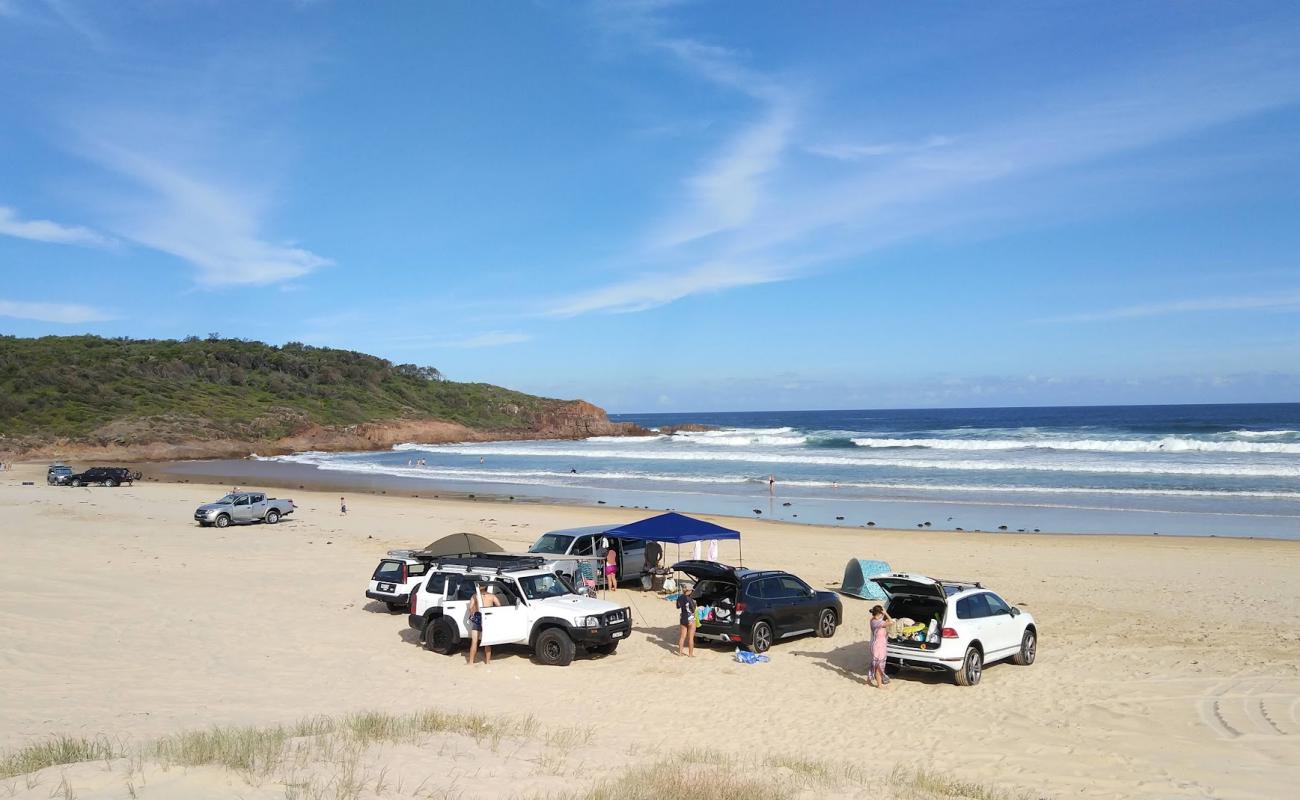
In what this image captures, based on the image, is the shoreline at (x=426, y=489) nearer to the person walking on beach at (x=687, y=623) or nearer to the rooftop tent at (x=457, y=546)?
the rooftop tent at (x=457, y=546)

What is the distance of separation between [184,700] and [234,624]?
193 inches

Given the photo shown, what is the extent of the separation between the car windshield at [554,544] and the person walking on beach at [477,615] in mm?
6413

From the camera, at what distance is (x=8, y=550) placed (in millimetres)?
23750

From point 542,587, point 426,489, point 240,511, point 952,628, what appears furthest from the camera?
point 426,489

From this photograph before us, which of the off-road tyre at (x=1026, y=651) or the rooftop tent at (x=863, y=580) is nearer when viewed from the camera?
the off-road tyre at (x=1026, y=651)

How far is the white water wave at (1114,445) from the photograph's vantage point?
65000 millimetres

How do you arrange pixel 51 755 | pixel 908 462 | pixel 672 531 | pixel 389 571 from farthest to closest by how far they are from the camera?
pixel 908 462
pixel 672 531
pixel 389 571
pixel 51 755

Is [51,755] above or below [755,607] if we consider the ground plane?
above

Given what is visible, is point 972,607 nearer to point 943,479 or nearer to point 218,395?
point 943,479

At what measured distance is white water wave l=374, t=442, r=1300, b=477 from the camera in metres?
50.1

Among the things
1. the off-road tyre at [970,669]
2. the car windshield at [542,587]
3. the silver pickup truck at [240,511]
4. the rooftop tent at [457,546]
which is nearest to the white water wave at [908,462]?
the silver pickup truck at [240,511]

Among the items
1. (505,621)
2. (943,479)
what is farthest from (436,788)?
(943,479)

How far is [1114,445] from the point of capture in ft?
231

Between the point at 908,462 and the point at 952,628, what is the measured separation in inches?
2013
